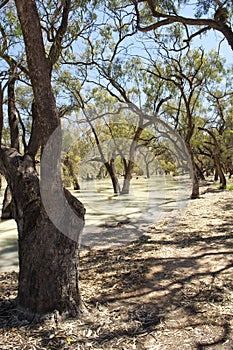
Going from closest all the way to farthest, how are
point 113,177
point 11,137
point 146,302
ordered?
point 146,302 → point 11,137 → point 113,177

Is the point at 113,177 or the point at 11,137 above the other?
the point at 11,137

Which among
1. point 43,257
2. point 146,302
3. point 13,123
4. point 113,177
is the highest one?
point 13,123

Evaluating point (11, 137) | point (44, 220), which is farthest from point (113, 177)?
point (44, 220)

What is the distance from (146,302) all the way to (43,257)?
1.24 meters

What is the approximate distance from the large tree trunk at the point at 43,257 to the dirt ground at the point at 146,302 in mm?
163

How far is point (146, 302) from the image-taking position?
3.29m

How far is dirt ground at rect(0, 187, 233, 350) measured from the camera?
254cm

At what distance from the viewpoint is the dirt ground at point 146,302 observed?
8.32ft

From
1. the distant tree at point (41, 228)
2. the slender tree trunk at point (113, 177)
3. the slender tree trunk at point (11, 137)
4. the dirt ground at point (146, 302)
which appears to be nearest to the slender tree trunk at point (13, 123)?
the slender tree trunk at point (11, 137)

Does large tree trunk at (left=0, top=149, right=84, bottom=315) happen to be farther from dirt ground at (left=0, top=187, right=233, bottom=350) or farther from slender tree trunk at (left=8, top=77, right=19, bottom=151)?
slender tree trunk at (left=8, top=77, right=19, bottom=151)

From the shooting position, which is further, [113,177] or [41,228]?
[113,177]

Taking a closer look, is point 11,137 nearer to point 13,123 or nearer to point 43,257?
point 13,123

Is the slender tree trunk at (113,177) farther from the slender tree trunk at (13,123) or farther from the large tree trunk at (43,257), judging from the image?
the large tree trunk at (43,257)

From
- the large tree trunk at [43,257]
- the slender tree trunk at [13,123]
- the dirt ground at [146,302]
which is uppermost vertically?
the slender tree trunk at [13,123]
